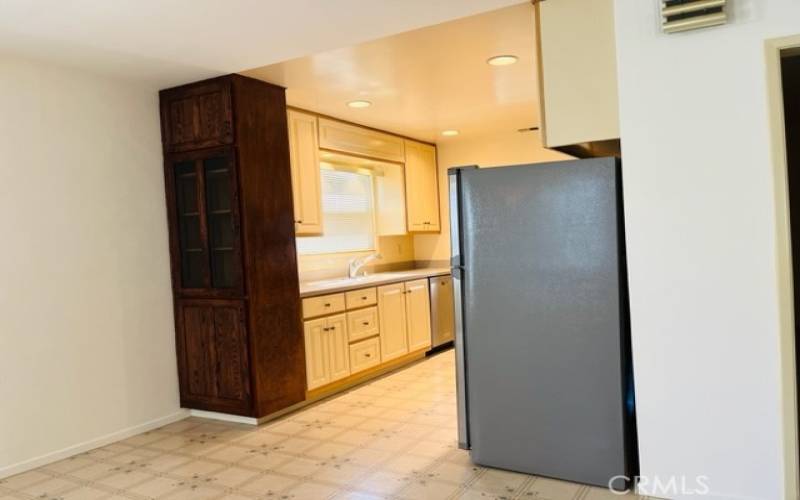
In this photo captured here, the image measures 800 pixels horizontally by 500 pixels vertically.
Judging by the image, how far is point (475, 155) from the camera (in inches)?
257

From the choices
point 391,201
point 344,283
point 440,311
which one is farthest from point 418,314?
point 391,201

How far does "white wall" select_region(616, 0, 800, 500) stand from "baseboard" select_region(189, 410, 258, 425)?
2.40 m

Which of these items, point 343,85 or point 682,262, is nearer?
point 682,262

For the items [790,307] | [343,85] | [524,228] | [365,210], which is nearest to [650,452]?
[790,307]

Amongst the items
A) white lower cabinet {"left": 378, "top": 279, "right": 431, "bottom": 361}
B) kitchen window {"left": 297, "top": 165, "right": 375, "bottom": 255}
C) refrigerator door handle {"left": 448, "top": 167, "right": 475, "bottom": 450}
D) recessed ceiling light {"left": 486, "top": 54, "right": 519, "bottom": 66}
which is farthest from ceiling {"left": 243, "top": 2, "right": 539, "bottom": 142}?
white lower cabinet {"left": 378, "top": 279, "right": 431, "bottom": 361}

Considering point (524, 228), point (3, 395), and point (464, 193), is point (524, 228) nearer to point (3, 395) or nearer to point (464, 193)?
point (464, 193)

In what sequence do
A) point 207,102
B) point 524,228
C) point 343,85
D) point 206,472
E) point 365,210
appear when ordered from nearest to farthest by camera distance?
→ point 524,228
point 206,472
point 207,102
point 343,85
point 365,210

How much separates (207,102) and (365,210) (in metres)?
2.47

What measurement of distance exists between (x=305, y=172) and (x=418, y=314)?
1.77 m

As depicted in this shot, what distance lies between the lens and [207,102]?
3816 millimetres

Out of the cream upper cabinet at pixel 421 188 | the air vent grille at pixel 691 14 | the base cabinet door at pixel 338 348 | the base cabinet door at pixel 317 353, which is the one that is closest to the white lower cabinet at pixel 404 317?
the base cabinet door at pixel 338 348

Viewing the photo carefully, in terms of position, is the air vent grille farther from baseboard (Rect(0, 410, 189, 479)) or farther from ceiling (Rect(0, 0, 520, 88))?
baseboard (Rect(0, 410, 189, 479))

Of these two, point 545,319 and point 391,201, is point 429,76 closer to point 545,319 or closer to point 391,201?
point 545,319

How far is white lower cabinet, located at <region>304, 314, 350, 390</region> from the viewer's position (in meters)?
4.18
